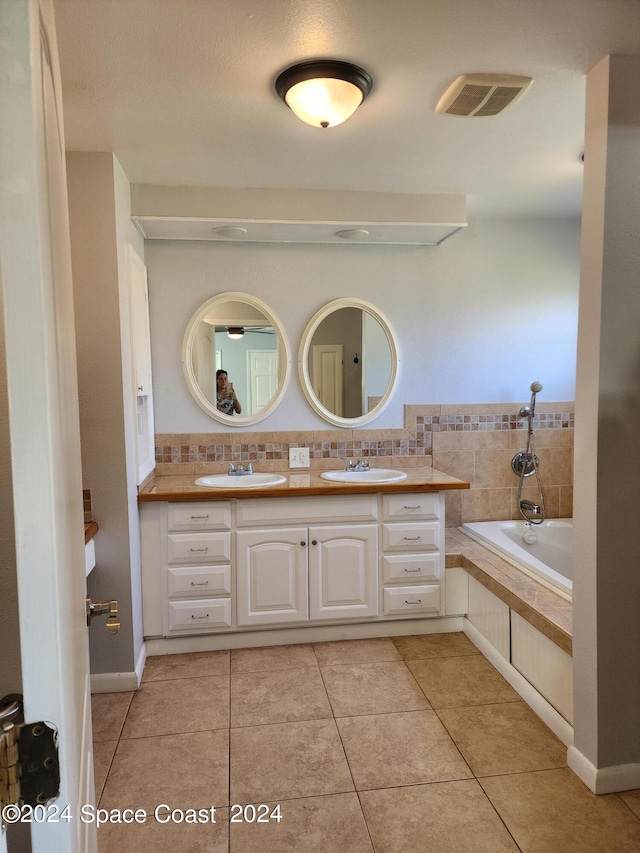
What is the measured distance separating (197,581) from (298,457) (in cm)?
95

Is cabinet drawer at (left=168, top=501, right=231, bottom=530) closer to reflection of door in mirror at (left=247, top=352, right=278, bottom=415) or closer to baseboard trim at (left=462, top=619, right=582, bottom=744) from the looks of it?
reflection of door in mirror at (left=247, top=352, right=278, bottom=415)

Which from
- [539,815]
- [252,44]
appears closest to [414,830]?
[539,815]

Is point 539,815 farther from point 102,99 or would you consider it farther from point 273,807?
point 102,99

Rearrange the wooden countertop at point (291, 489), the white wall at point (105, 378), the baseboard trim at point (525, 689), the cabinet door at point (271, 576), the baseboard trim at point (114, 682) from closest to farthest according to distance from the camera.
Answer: the baseboard trim at point (525, 689), the white wall at point (105, 378), the baseboard trim at point (114, 682), the wooden countertop at point (291, 489), the cabinet door at point (271, 576)

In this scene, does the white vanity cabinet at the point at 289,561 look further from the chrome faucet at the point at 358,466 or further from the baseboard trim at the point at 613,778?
the baseboard trim at the point at 613,778

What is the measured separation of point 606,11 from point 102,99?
161 cm

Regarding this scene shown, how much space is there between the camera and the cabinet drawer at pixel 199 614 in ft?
9.55

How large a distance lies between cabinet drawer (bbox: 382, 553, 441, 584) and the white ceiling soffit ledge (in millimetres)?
1778

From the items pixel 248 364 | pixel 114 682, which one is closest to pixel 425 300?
pixel 248 364

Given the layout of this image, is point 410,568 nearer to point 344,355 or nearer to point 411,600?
point 411,600

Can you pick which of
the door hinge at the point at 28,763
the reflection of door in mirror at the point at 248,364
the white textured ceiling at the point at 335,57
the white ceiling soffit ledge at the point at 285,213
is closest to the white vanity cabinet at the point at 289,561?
the reflection of door in mirror at the point at 248,364

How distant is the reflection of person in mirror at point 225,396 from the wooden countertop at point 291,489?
0.49m

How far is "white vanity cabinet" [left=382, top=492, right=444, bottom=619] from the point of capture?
304cm

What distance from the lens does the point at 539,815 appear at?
180cm
